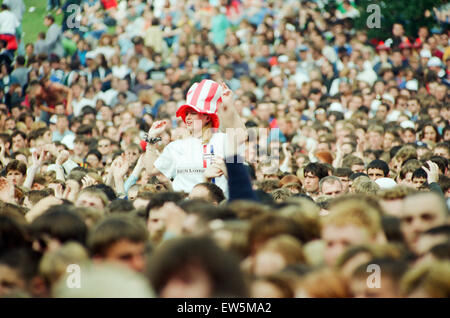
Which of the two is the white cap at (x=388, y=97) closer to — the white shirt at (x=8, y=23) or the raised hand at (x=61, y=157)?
the raised hand at (x=61, y=157)

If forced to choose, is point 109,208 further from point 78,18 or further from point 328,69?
Answer: point 78,18

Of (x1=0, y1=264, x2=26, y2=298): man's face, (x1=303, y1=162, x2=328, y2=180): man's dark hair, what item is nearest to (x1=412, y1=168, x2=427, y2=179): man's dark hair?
(x1=303, y1=162, x2=328, y2=180): man's dark hair

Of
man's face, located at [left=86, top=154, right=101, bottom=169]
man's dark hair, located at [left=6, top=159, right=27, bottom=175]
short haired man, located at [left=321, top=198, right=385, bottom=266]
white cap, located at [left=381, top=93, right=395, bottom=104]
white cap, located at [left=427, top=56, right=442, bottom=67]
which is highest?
white cap, located at [left=427, top=56, right=442, bottom=67]

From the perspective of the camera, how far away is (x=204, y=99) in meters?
6.71

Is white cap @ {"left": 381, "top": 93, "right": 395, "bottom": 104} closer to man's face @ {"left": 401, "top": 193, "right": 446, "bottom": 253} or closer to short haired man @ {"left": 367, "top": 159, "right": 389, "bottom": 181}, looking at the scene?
short haired man @ {"left": 367, "top": 159, "right": 389, "bottom": 181}

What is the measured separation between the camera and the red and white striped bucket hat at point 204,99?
6684mm

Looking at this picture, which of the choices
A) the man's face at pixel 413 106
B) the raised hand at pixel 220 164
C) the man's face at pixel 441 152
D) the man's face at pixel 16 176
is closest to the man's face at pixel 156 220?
the raised hand at pixel 220 164

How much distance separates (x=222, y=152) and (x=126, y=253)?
3.05m

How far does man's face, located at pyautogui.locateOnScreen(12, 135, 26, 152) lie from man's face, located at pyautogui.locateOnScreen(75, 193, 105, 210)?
7.30m

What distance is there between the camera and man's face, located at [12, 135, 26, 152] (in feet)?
43.4

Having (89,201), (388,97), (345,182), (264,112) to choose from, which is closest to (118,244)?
(89,201)

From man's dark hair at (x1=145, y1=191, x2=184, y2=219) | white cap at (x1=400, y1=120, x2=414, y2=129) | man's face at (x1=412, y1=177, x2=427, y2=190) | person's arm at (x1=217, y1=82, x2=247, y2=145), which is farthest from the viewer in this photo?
white cap at (x1=400, y1=120, x2=414, y2=129)
